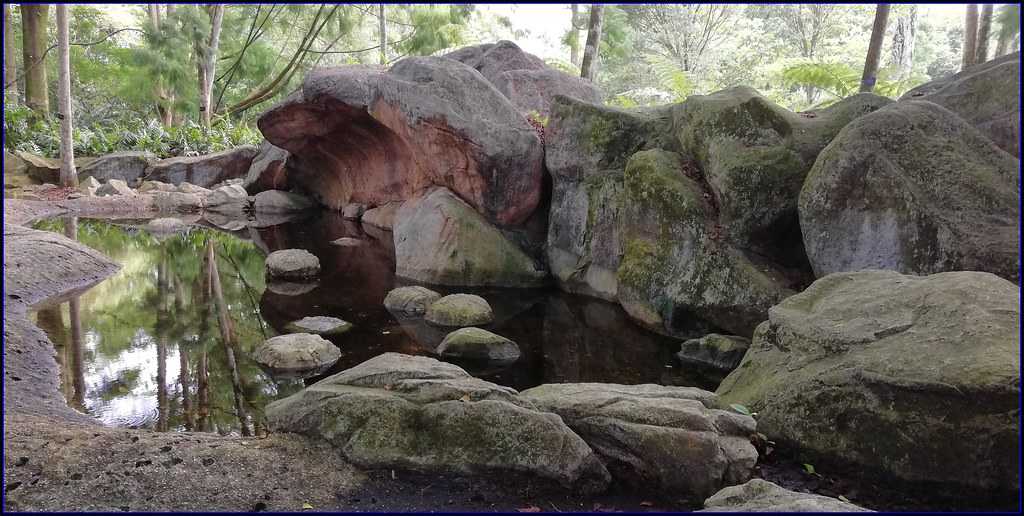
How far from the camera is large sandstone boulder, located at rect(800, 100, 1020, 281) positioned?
6.07m

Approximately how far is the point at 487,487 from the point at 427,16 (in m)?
24.0

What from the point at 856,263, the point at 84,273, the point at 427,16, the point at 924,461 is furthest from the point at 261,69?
the point at 924,461

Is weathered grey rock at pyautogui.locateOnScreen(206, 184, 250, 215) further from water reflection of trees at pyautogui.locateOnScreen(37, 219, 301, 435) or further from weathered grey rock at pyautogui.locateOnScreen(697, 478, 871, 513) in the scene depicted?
weathered grey rock at pyautogui.locateOnScreen(697, 478, 871, 513)

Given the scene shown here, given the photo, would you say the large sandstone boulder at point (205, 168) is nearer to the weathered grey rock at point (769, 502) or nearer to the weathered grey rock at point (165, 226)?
the weathered grey rock at point (165, 226)

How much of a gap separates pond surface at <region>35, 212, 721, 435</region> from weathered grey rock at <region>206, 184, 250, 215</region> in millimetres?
6796

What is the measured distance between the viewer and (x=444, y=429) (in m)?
4.22

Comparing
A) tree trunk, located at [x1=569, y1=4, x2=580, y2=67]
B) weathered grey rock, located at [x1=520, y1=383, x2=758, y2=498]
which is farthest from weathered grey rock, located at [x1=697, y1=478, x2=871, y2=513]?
tree trunk, located at [x1=569, y1=4, x2=580, y2=67]

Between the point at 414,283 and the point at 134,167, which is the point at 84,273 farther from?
the point at 134,167

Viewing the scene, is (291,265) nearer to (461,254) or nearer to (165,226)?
(461,254)

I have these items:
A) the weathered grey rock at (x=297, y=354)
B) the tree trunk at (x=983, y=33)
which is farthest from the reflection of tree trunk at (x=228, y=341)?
the tree trunk at (x=983, y=33)

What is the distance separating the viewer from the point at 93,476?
3736 millimetres

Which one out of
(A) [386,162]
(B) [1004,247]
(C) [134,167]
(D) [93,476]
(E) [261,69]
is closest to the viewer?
(D) [93,476]

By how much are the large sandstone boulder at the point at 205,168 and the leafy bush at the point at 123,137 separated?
169 cm

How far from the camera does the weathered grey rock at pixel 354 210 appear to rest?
60.0ft
